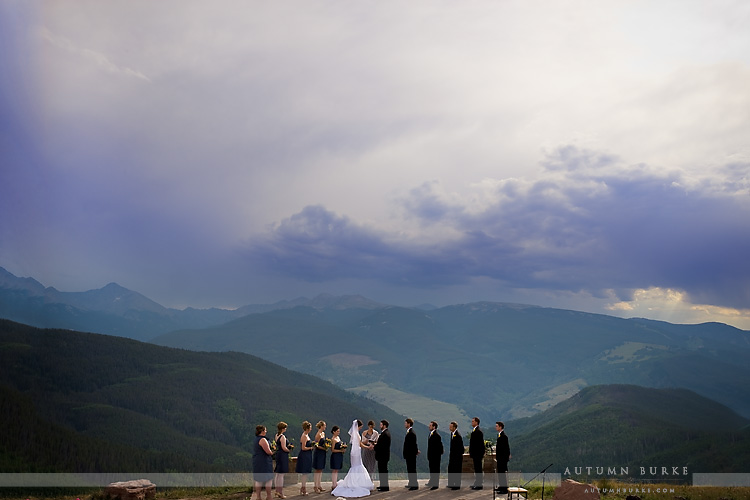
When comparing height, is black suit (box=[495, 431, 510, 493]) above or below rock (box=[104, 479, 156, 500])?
above

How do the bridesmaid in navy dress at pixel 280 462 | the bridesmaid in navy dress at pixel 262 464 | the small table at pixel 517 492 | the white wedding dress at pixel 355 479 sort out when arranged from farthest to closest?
the white wedding dress at pixel 355 479 → the bridesmaid in navy dress at pixel 280 462 → the small table at pixel 517 492 → the bridesmaid in navy dress at pixel 262 464

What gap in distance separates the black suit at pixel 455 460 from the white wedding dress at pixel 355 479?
3.69 metres

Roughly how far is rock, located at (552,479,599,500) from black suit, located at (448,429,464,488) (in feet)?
13.7

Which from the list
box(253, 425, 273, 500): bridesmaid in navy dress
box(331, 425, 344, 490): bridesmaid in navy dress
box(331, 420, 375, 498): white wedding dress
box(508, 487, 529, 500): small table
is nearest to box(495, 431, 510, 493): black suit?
box(508, 487, 529, 500): small table

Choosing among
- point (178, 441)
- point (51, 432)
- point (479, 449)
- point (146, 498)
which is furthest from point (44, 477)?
point (479, 449)

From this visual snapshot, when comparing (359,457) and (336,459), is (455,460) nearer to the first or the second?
(359,457)

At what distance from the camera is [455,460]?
2523 centimetres

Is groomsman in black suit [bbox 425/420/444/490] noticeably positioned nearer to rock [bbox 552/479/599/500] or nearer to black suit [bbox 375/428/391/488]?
black suit [bbox 375/428/391/488]

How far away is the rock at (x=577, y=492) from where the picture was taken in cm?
2291

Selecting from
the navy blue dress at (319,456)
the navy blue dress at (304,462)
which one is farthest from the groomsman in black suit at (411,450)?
the navy blue dress at (304,462)

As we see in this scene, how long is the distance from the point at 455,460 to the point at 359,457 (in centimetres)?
442

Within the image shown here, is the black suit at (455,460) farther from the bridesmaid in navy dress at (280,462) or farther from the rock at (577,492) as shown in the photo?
the bridesmaid in navy dress at (280,462)

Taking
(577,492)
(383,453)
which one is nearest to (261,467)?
(383,453)

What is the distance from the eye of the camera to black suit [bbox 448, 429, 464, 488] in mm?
24750
